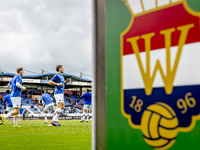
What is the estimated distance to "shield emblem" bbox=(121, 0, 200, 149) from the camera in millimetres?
1639

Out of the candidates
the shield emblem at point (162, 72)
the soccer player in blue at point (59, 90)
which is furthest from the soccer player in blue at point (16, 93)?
the shield emblem at point (162, 72)

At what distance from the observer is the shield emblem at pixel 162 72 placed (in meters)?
1.64

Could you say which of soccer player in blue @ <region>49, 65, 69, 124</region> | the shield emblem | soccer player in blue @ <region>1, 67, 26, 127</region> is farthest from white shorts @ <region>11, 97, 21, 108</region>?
the shield emblem

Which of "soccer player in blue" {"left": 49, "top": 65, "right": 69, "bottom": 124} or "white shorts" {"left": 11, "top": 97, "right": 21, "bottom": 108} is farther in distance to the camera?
"soccer player in blue" {"left": 49, "top": 65, "right": 69, "bottom": 124}

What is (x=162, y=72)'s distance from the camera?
5.86 feet

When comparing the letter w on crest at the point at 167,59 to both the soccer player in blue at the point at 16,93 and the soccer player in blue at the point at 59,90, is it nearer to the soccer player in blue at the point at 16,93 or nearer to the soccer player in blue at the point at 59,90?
the soccer player in blue at the point at 16,93

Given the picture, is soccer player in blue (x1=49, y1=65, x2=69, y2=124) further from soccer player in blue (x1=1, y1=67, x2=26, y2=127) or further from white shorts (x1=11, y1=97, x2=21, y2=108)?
white shorts (x1=11, y1=97, x2=21, y2=108)

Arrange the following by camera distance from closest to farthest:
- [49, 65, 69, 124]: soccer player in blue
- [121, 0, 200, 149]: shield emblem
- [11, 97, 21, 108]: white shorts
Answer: [121, 0, 200, 149]: shield emblem
[11, 97, 21, 108]: white shorts
[49, 65, 69, 124]: soccer player in blue

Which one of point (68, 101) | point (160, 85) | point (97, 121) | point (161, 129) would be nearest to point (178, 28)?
point (160, 85)

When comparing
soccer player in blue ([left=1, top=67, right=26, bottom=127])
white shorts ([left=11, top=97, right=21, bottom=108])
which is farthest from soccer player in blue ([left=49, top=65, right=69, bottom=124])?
white shorts ([left=11, top=97, right=21, bottom=108])

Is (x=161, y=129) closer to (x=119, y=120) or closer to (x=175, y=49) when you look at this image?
(x=119, y=120)

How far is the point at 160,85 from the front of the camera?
1.79 meters

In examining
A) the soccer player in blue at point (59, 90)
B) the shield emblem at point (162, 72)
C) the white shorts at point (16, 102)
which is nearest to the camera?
the shield emblem at point (162, 72)

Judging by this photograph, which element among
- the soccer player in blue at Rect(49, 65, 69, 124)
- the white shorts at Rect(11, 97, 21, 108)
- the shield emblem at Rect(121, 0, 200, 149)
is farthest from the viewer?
the soccer player in blue at Rect(49, 65, 69, 124)
